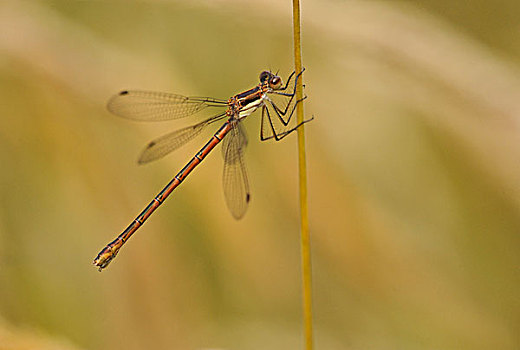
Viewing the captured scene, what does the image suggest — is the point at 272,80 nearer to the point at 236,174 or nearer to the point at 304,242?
the point at 236,174

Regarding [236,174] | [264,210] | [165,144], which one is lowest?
[264,210]

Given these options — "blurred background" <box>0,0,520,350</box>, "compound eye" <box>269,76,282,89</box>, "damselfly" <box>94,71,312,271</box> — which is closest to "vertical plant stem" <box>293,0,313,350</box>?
"damselfly" <box>94,71,312,271</box>

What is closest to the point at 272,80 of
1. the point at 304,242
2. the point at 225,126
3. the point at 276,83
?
the point at 276,83

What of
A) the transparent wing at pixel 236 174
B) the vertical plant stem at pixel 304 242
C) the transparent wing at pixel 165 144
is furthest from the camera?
the transparent wing at pixel 165 144

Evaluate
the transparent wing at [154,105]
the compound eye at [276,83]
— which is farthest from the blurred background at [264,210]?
the compound eye at [276,83]

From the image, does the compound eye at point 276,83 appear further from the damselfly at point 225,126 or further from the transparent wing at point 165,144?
the transparent wing at point 165,144

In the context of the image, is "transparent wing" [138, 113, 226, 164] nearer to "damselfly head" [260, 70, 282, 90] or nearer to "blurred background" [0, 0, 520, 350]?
"blurred background" [0, 0, 520, 350]
